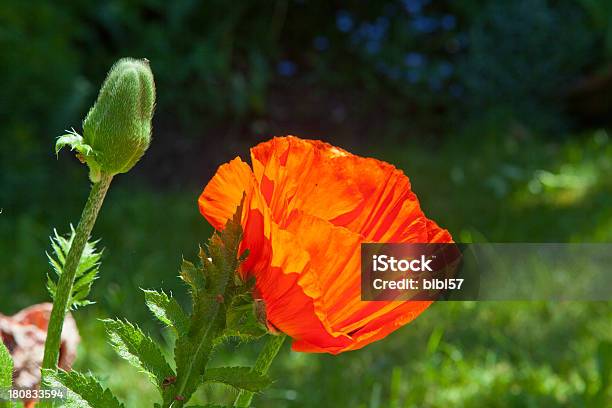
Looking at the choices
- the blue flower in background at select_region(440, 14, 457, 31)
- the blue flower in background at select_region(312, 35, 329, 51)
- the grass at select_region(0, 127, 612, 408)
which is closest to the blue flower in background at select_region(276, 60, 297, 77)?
the blue flower in background at select_region(312, 35, 329, 51)

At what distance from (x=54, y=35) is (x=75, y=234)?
3.11 meters

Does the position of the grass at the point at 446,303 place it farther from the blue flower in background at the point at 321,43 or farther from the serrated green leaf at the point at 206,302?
the serrated green leaf at the point at 206,302

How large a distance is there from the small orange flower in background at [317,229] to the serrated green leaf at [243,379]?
0.05 metres

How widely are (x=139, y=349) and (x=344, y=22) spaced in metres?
4.17

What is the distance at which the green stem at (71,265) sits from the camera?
77 cm

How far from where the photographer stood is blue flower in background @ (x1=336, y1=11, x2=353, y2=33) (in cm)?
479

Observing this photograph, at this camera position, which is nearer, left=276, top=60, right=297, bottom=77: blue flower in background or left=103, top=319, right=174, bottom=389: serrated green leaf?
left=103, top=319, right=174, bottom=389: serrated green leaf

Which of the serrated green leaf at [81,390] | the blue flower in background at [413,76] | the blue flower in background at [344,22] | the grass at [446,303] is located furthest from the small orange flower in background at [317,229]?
the blue flower in background at [344,22]

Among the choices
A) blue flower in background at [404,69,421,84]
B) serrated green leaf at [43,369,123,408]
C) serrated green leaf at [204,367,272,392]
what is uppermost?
blue flower in background at [404,69,421,84]

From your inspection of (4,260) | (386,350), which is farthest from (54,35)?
(386,350)

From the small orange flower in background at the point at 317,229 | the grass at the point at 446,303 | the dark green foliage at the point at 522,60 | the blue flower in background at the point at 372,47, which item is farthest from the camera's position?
the blue flower in background at the point at 372,47

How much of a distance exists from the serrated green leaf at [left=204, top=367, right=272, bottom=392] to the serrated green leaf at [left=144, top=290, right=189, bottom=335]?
45 millimetres

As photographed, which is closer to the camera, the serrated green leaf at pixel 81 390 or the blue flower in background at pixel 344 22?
the serrated green leaf at pixel 81 390

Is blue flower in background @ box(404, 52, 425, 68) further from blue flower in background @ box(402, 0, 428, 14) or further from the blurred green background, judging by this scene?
blue flower in background @ box(402, 0, 428, 14)
